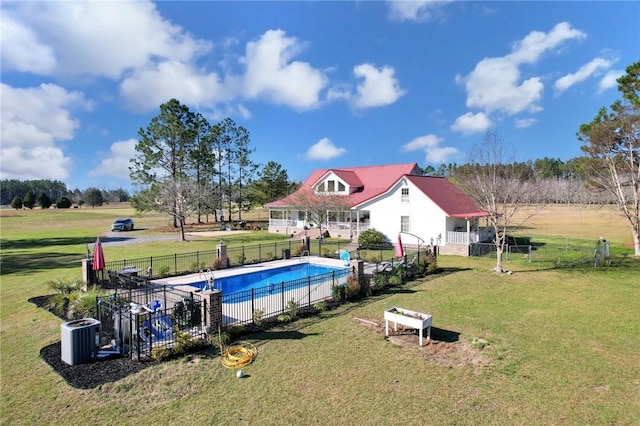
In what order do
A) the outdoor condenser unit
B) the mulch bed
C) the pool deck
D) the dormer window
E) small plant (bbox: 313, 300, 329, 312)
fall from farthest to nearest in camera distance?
the dormer window < the pool deck < small plant (bbox: 313, 300, 329, 312) < the outdoor condenser unit < the mulch bed

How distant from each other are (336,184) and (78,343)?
3292cm

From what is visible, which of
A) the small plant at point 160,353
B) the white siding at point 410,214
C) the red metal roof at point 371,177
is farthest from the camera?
the red metal roof at point 371,177

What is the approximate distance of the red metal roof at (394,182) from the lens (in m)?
30.5

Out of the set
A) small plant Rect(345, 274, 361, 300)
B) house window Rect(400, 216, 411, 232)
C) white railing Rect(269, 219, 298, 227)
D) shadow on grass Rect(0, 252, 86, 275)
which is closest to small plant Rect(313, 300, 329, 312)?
small plant Rect(345, 274, 361, 300)

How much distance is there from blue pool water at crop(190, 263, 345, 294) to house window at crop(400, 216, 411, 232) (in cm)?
1098

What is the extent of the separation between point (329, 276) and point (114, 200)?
16686 centimetres

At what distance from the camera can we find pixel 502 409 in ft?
22.4

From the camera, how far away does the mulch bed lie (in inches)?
316

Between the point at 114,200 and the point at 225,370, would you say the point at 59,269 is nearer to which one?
the point at 225,370

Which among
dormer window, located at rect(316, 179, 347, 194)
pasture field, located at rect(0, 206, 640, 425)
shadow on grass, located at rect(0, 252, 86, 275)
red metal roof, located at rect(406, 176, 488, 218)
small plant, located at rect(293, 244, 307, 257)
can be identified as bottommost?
pasture field, located at rect(0, 206, 640, 425)

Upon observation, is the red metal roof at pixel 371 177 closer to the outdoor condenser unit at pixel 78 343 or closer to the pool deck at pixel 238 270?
the pool deck at pixel 238 270

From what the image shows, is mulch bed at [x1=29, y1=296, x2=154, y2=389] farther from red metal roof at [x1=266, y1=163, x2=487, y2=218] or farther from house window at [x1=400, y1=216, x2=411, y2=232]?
house window at [x1=400, y1=216, x2=411, y2=232]

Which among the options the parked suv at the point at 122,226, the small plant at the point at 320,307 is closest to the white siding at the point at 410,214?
the small plant at the point at 320,307

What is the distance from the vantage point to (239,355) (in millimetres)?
9320
